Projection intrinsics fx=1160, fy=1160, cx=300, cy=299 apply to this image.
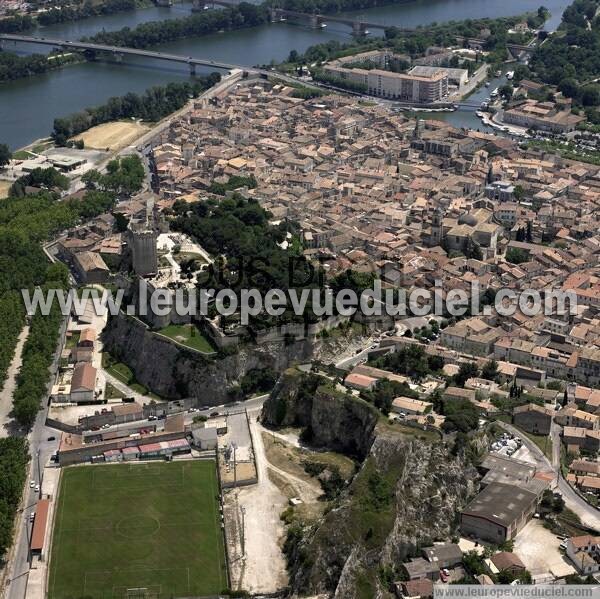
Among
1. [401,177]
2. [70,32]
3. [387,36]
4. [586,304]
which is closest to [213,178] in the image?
[401,177]

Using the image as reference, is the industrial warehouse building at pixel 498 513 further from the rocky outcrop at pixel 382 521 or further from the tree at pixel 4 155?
the tree at pixel 4 155

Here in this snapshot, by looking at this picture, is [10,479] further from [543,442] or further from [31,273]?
[31,273]

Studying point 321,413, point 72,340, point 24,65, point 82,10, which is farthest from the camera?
point 82,10

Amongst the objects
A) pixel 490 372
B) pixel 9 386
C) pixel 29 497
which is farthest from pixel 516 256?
pixel 29 497

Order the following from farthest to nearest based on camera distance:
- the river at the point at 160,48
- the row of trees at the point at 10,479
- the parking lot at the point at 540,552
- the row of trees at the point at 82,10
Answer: the row of trees at the point at 82,10 < the river at the point at 160,48 < the row of trees at the point at 10,479 < the parking lot at the point at 540,552

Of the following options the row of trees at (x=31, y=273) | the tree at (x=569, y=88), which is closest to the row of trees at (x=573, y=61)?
the tree at (x=569, y=88)

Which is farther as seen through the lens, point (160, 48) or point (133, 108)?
point (160, 48)

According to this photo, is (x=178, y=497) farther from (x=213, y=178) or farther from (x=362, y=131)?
(x=362, y=131)
